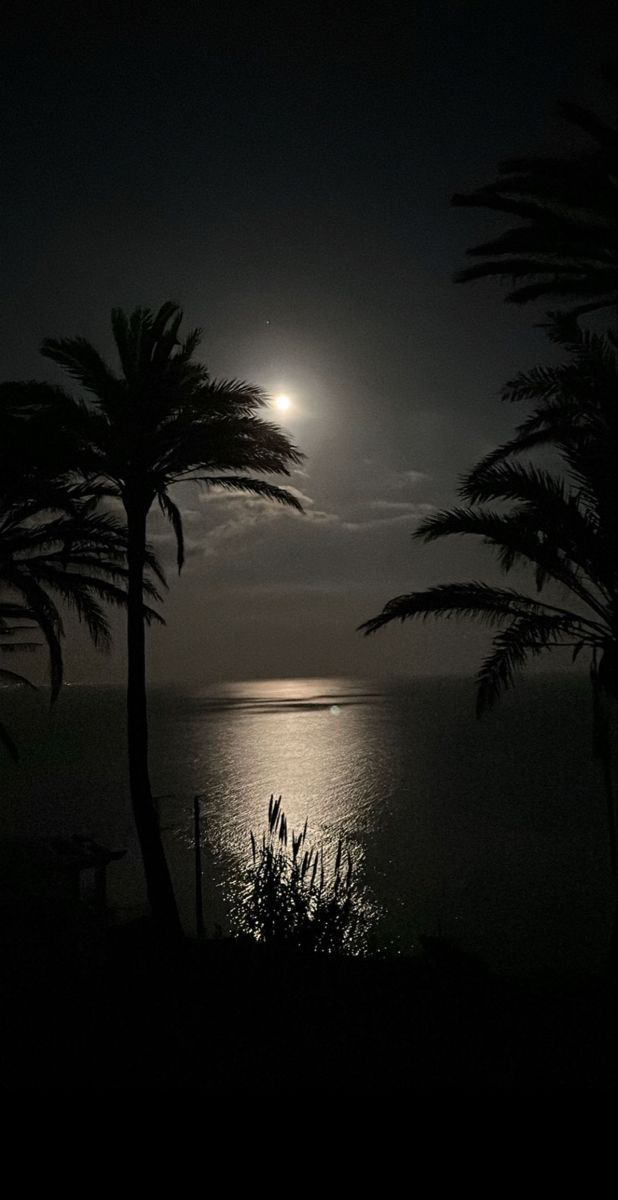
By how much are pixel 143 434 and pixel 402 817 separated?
53.7 meters

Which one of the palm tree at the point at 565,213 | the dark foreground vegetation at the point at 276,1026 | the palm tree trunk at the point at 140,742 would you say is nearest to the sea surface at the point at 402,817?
the palm tree trunk at the point at 140,742

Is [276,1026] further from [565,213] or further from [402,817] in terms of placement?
[402,817]

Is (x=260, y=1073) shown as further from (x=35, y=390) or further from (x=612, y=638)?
(x=35, y=390)

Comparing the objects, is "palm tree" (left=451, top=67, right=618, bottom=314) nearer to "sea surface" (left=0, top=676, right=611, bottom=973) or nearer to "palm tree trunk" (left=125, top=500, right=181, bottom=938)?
"palm tree trunk" (left=125, top=500, right=181, bottom=938)

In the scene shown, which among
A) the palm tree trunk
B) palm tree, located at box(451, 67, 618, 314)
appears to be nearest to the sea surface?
the palm tree trunk

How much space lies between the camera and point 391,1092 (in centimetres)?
539

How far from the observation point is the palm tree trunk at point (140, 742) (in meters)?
13.1

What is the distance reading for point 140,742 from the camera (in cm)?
1335

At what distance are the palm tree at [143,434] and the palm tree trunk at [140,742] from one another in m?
0.02

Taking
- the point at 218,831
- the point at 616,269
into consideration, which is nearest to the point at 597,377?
the point at 616,269

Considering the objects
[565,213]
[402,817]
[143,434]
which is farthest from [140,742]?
[402,817]

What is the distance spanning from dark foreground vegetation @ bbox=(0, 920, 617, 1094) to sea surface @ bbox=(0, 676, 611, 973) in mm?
6884

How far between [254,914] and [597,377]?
30.2 ft

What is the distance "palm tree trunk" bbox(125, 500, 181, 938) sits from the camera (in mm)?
13128
